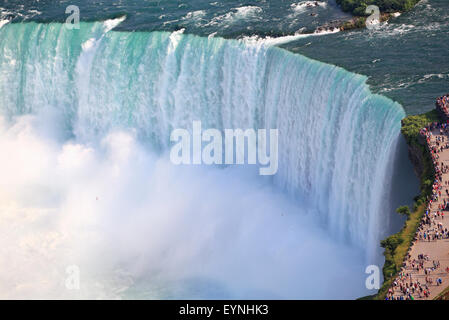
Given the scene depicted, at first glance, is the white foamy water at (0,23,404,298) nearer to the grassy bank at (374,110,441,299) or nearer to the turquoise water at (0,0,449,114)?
the grassy bank at (374,110,441,299)

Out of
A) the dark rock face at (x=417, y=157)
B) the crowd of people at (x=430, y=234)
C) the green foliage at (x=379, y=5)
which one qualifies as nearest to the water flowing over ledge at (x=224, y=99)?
the dark rock face at (x=417, y=157)

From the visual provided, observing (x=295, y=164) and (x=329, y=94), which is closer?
(x=329, y=94)

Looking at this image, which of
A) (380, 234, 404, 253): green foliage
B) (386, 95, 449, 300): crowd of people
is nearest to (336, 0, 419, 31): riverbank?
(386, 95, 449, 300): crowd of people

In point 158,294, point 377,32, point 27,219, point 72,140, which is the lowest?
point 158,294

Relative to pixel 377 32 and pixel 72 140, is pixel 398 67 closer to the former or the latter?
pixel 377 32

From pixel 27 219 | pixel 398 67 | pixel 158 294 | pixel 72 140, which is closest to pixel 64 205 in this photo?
pixel 27 219

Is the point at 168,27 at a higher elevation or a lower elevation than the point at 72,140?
higher

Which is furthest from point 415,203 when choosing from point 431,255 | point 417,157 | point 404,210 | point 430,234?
point 431,255
